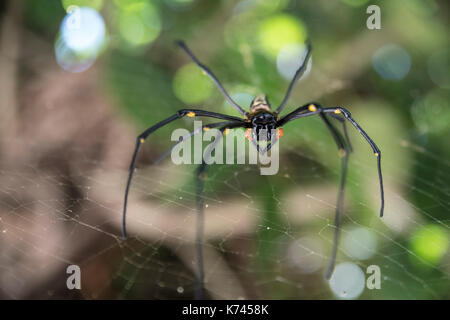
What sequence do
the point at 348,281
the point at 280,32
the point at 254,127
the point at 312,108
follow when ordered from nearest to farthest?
1. the point at 312,108
2. the point at 254,127
3. the point at 348,281
4. the point at 280,32

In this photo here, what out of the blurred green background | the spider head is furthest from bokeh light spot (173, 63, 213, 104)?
the spider head

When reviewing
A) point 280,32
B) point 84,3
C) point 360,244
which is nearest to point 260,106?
point 360,244

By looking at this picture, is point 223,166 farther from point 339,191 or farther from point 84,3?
point 84,3

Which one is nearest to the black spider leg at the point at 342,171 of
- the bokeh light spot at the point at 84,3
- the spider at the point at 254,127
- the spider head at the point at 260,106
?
the spider at the point at 254,127

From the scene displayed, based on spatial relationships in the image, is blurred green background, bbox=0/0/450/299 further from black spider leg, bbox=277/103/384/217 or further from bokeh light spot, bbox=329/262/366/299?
black spider leg, bbox=277/103/384/217

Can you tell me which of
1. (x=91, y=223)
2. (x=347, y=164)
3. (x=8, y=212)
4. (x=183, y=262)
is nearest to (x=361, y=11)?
(x=347, y=164)

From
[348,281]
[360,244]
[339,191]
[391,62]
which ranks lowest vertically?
[348,281]
